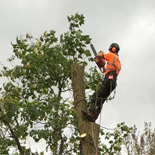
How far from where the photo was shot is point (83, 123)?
394 centimetres

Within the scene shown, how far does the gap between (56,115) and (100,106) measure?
1.28 m

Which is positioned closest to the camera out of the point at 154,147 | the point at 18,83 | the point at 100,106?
the point at 100,106

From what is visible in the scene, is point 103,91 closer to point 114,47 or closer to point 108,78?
point 108,78

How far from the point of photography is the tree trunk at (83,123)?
3719mm

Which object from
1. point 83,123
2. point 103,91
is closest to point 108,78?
point 103,91

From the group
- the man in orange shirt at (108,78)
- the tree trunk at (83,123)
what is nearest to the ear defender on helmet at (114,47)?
the man in orange shirt at (108,78)

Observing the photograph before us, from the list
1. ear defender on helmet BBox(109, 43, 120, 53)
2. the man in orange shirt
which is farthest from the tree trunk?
ear defender on helmet BBox(109, 43, 120, 53)

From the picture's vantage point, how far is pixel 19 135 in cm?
569

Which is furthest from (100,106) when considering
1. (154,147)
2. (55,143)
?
(154,147)

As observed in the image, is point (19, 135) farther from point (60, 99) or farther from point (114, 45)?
point (114, 45)

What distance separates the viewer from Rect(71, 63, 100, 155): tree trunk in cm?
372

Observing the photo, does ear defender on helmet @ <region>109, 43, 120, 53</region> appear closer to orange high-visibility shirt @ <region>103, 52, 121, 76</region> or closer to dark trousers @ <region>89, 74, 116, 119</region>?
orange high-visibility shirt @ <region>103, 52, 121, 76</region>

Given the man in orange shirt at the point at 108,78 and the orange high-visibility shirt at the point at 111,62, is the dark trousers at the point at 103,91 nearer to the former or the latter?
the man in orange shirt at the point at 108,78

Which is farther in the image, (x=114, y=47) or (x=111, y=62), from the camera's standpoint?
(x=114, y=47)
